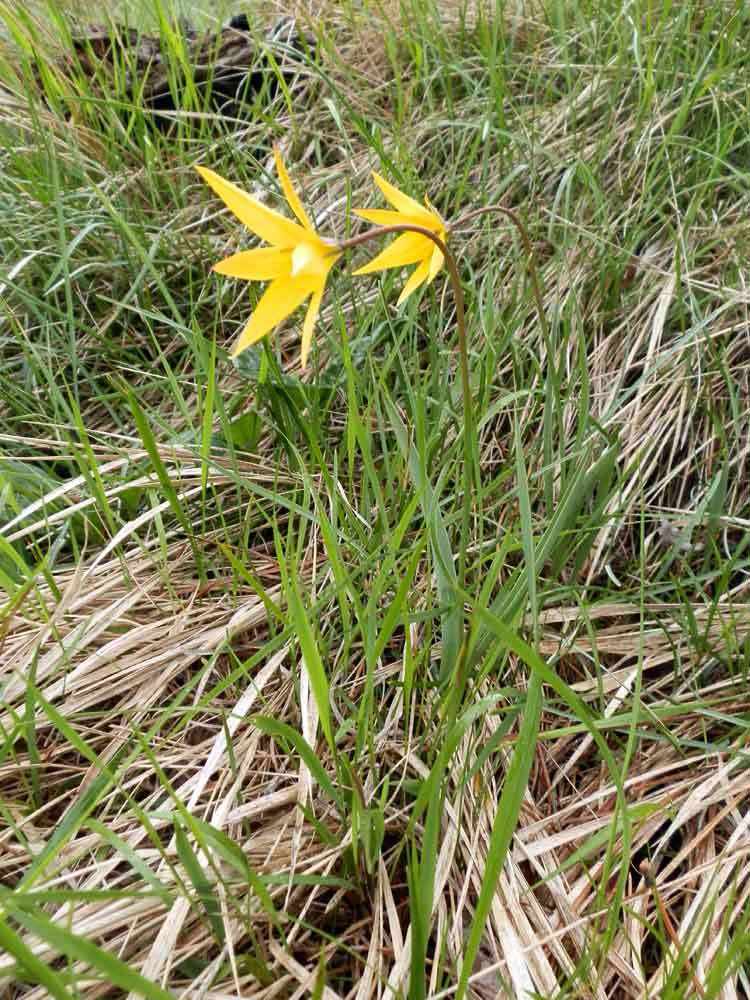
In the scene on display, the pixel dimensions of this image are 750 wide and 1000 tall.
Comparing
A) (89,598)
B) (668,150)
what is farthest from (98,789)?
(668,150)

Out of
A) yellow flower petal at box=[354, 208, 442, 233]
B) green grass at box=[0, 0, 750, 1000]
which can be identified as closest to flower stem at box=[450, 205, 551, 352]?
yellow flower petal at box=[354, 208, 442, 233]

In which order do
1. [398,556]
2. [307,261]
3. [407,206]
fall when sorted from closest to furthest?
1. [307,261]
2. [407,206]
3. [398,556]

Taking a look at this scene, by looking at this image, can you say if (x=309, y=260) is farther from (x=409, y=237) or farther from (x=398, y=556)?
(x=398, y=556)

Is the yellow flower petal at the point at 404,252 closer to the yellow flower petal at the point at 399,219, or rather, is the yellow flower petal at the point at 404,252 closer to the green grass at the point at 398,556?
the yellow flower petal at the point at 399,219

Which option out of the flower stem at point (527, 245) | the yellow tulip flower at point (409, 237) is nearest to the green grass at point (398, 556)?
the flower stem at point (527, 245)

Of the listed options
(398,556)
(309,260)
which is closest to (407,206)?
(309,260)

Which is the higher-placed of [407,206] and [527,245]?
[407,206]

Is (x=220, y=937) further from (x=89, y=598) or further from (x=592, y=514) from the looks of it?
(x=592, y=514)
